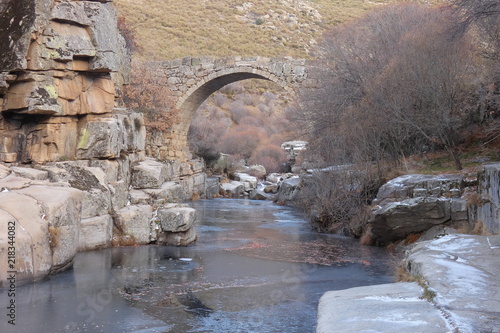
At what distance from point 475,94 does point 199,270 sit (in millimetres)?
8939

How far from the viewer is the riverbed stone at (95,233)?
988 centimetres

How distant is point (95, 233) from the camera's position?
10062 millimetres

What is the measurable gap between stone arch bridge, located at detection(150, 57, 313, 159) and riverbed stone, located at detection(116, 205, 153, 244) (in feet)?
42.4

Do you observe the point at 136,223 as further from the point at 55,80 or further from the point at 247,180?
the point at 247,180

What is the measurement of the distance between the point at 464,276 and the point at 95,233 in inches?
281

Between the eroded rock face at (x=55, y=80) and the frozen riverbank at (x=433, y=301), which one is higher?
the eroded rock face at (x=55, y=80)

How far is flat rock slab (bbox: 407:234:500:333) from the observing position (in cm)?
377

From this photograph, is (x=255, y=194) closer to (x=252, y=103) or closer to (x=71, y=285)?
(x=71, y=285)

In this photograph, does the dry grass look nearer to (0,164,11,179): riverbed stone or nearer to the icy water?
(0,164,11,179): riverbed stone

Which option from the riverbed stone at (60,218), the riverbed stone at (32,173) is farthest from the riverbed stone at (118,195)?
the riverbed stone at (60,218)

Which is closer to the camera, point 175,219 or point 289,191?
point 175,219

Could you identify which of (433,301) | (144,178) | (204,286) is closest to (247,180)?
(144,178)

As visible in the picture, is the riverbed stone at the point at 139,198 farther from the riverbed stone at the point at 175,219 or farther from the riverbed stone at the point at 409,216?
the riverbed stone at the point at 409,216

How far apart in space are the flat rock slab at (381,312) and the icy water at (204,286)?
1.33 meters
